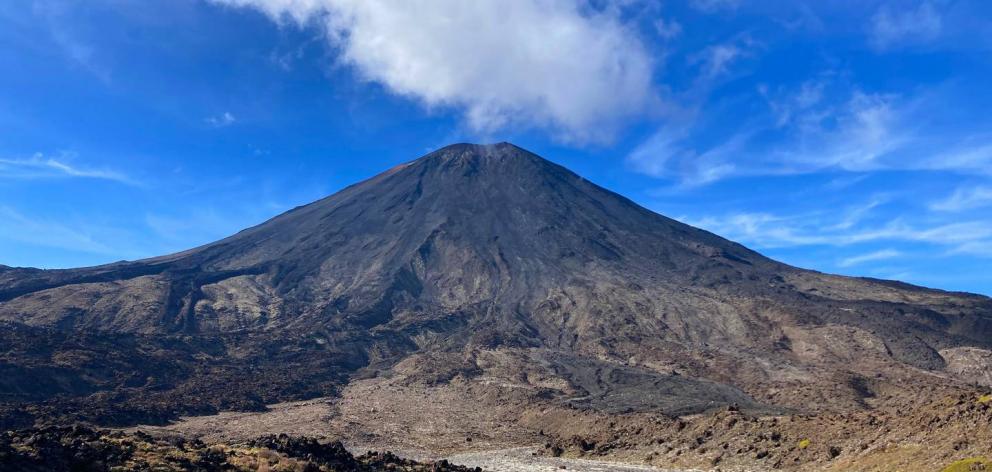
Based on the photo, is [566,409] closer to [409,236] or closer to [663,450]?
[663,450]

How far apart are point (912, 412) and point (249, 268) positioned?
135614mm

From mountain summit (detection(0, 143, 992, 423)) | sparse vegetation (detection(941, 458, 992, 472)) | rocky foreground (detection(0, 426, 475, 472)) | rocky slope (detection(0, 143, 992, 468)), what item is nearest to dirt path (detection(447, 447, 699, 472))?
rocky foreground (detection(0, 426, 475, 472))

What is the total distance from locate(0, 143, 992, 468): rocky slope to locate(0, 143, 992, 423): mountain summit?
473mm

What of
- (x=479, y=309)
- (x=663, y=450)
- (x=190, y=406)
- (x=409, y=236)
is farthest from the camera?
(x=409, y=236)

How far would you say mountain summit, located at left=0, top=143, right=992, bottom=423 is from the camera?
3238 inches

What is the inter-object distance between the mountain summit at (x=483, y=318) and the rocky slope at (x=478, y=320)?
473 millimetres

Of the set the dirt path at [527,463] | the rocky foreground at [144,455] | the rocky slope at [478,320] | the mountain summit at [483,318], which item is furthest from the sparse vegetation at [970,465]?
the mountain summit at [483,318]

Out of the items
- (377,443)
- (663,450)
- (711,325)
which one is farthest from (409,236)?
(663,450)

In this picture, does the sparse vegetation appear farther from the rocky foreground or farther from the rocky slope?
the rocky slope

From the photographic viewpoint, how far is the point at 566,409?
69.5m

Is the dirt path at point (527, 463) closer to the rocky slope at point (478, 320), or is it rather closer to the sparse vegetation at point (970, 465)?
the sparse vegetation at point (970, 465)

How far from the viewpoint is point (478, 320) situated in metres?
122

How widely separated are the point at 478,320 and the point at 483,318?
1145 mm

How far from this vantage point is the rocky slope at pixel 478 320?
262ft
